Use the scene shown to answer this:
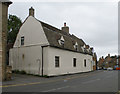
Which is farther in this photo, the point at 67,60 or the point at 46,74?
the point at 67,60

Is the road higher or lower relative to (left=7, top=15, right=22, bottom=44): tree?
lower

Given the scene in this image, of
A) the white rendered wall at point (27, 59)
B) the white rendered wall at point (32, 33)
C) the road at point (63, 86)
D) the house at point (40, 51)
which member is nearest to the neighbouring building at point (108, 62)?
the house at point (40, 51)

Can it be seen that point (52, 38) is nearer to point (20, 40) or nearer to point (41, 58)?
point (41, 58)

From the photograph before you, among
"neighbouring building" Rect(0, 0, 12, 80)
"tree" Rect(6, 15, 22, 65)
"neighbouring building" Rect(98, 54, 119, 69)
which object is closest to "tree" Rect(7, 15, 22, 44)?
"tree" Rect(6, 15, 22, 65)

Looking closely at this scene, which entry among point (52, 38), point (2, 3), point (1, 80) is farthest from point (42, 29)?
point (1, 80)

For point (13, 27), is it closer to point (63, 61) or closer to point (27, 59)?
point (27, 59)

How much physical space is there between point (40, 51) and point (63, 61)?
4724 millimetres

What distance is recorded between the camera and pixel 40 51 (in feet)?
76.2

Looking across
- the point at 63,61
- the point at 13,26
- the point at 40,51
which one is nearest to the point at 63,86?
the point at 40,51

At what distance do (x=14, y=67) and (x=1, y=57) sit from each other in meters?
10.7

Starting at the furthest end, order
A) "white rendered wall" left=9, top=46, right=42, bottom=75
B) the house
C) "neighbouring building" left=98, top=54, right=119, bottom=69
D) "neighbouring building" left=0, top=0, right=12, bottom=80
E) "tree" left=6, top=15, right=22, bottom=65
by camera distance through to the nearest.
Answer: "neighbouring building" left=98, top=54, right=119, bottom=69, "tree" left=6, top=15, right=22, bottom=65, "white rendered wall" left=9, top=46, right=42, bottom=75, the house, "neighbouring building" left=0, top=0, right=12, bottom=80

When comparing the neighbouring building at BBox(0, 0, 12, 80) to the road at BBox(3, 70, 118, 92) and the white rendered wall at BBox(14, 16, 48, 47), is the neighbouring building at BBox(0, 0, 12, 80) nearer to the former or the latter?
the road at BBox(3, 70, 118, 92)

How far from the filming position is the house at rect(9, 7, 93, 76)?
74.3 ft

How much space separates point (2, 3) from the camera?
17.0 m
